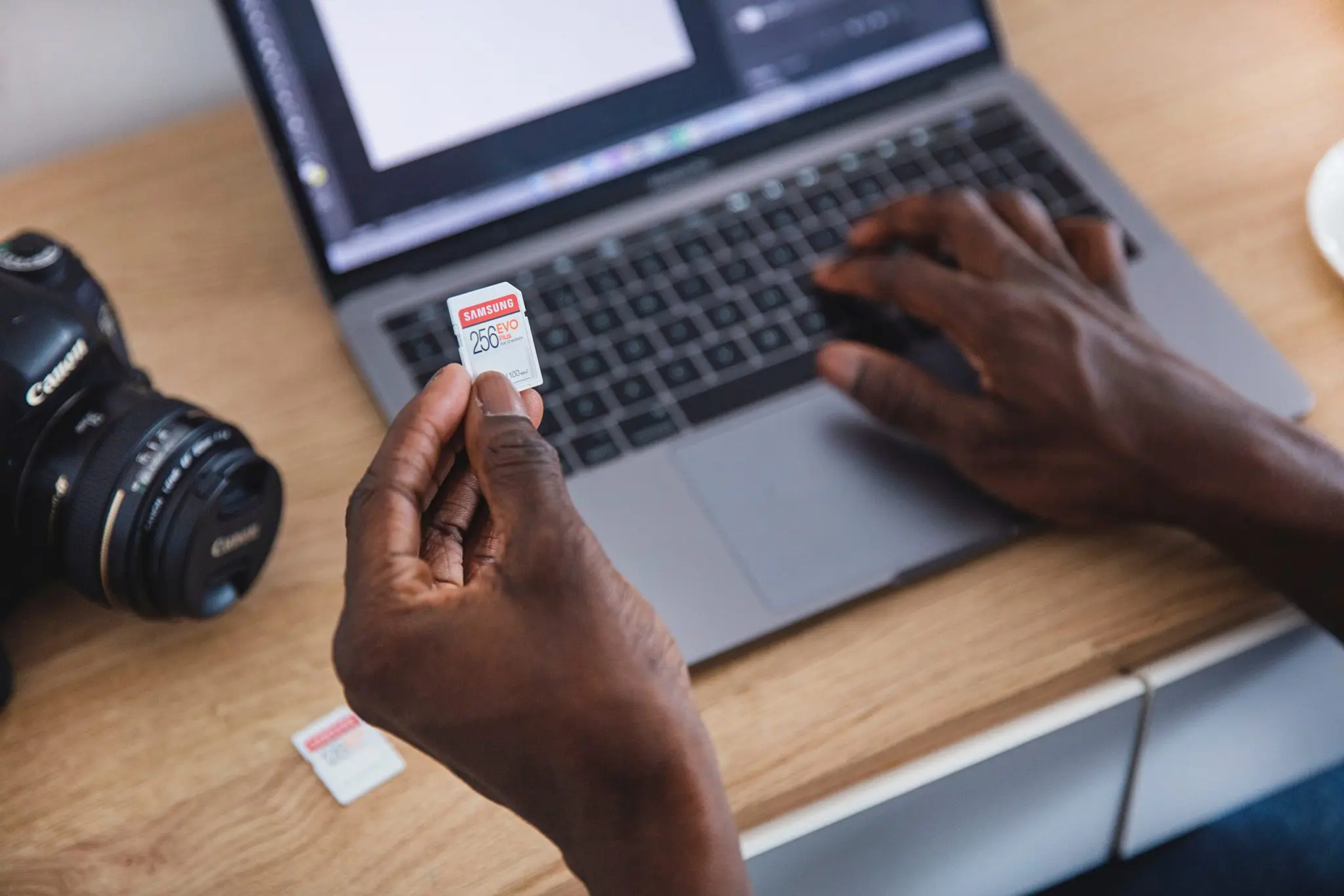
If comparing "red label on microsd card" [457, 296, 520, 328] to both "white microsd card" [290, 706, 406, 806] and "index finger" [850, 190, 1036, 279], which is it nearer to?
"white microsd card" [290, 706, 406, 806]

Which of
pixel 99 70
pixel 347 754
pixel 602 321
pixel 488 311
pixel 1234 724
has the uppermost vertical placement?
pixel 99 70

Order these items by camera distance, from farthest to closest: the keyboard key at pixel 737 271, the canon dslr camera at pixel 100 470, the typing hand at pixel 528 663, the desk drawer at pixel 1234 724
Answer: the keyboard key at pixel 737 271
the desk drawer at pixel 1234 724
the canon dslr camera at pixel 100 470
the typing hand at pixel 528 663

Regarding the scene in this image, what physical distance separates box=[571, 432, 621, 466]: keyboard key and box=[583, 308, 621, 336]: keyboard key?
0.08 meters

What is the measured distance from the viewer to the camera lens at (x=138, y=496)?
0.60 meters

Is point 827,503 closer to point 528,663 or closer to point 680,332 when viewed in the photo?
point 680,332

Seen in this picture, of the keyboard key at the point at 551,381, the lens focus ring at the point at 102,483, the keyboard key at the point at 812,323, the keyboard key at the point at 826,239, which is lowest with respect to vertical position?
the keyboard key at the point at 812,323

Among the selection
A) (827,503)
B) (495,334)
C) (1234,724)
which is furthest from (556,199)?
(1234,724)

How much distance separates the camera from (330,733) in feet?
2.08

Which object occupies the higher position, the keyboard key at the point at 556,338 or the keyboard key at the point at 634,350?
the keyboard key at the point at 556,338

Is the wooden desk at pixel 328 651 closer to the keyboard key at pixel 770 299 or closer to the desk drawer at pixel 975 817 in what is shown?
the desk drawer at pixel 975 817

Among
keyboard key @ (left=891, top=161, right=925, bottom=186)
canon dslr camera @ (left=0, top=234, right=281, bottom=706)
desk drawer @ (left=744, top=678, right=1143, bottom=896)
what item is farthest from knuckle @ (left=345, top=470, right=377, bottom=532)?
keyboard key @ (left=891, top=161, right=925, bottom=186)

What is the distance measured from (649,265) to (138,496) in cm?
33

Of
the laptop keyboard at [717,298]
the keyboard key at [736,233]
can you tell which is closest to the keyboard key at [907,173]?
the laptop keyboard at [717,298]

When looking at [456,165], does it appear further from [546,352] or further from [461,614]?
[461,614]
